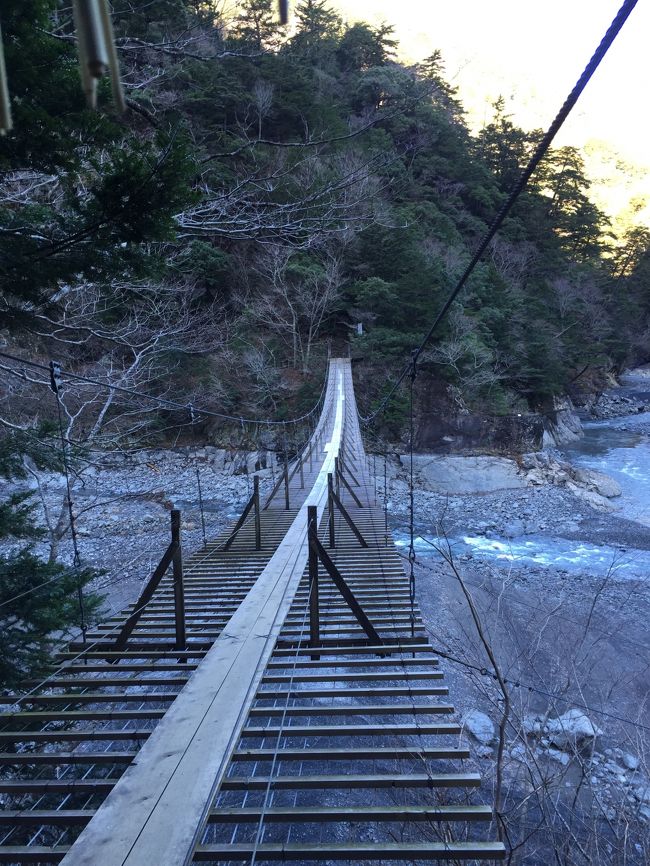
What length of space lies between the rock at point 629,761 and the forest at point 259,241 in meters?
4.27

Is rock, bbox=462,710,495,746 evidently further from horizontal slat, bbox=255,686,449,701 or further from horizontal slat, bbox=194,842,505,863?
horizontal slat, bbox=194,842,505,863

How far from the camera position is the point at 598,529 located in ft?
31.0

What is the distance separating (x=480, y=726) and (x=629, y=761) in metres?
1.13

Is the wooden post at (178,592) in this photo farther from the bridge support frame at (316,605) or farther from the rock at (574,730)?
the rock at (574,730)

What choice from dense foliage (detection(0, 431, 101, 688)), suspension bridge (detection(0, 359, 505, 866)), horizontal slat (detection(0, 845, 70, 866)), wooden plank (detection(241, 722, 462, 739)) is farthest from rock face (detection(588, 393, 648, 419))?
horizontal slat (detection(0, 845, 70, 866))

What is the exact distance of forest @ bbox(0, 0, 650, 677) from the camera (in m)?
2.03

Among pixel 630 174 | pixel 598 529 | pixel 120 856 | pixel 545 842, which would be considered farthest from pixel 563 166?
pixel 120 856

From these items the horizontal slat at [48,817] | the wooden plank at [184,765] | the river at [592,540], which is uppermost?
the wooden plank at [184,765]

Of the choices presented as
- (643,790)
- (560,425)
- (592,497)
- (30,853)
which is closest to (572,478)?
(592,497)

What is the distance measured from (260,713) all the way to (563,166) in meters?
28.2

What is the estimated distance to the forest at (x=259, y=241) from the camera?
2025mm

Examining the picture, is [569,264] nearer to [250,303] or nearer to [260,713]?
[250,303]

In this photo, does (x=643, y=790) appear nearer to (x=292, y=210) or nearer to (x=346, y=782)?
(x=346, y=782)

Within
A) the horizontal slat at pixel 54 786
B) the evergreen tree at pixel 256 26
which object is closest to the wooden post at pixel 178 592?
the horizontal slat at pixel 54 786
